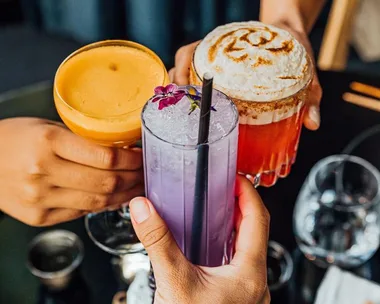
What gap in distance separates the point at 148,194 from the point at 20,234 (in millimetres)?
491

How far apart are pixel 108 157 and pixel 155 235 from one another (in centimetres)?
27

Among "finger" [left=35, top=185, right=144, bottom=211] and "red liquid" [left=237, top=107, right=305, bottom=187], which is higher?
"red liquid" [left=237, top=107, right=305, bottom=187]

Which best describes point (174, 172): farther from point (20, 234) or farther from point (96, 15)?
point (96, 15)

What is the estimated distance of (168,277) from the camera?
86 cm

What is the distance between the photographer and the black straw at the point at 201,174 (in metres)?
0.78

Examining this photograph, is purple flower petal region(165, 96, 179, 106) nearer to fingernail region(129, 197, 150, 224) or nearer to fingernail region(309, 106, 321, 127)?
fingernail region(129, 197, 150, 224)

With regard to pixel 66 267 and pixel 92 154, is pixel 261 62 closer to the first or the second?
pixel 92 154

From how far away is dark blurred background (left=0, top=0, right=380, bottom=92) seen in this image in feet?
7.86

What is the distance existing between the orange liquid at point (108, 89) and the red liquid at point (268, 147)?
0.58ft

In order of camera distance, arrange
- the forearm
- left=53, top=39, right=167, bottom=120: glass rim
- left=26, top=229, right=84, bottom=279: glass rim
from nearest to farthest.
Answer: left=53, top=39, right=167, bottom=120: glass rim < left=26, top=229, right=84, bottom=279: glass rim < the forearm

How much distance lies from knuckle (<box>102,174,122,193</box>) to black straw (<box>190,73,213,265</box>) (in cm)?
20

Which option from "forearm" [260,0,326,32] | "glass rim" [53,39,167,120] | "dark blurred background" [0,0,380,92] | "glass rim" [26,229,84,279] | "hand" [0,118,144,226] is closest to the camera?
"glass rim" [53,39,167,120]

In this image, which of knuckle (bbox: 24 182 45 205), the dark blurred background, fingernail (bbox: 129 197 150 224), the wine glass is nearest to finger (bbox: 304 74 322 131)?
the wine glass

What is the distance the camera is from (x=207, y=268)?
921mm
